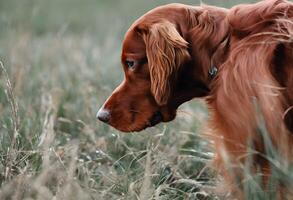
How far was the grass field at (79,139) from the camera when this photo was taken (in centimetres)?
336

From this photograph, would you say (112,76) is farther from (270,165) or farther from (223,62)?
(270,165)

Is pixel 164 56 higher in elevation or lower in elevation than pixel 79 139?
higher

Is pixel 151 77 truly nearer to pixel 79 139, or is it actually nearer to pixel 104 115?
pixel 104 115

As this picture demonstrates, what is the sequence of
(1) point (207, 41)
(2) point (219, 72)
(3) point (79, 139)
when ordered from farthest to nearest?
1. (3) point (79, 139)
2. (1) point (207, 41)
3. (2) point (219, 72)

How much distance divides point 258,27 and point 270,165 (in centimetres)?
68

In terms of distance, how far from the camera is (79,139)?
4578 mm

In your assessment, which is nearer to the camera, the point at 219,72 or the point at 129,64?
the point at 219,72

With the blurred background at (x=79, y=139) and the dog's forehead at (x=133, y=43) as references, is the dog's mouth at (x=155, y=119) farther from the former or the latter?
the dog's forehead at (x=133, y=43)

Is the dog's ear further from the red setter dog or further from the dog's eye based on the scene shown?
the dog's eye

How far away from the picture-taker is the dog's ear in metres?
3.54

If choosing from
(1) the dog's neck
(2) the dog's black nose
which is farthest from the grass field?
(1) the dog's neck

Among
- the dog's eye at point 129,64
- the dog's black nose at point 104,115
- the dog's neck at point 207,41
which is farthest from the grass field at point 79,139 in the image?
the dog's eye at point 129,64

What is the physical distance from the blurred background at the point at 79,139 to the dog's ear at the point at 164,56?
297 millimetres

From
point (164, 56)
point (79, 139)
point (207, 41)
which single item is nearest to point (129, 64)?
point (164, 56)
